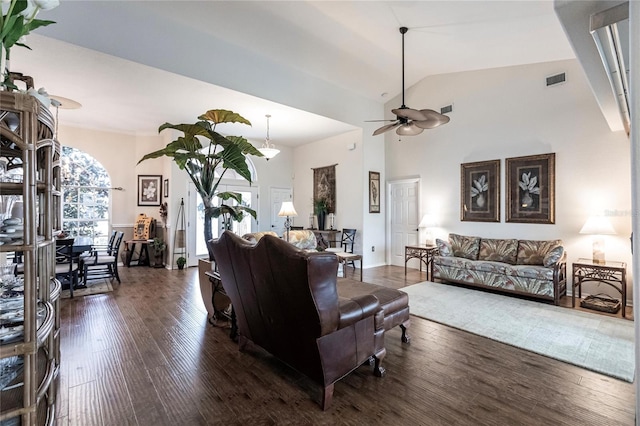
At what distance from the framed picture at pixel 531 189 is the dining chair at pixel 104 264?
7105mm

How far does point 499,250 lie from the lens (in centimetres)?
521

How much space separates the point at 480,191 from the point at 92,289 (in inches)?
A: 282

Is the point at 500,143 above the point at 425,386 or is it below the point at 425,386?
above

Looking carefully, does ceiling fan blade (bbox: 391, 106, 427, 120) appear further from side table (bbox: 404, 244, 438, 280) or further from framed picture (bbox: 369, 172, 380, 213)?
framed picture (bbox: 369, 172, 380, 213)

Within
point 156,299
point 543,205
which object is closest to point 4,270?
point 156,299

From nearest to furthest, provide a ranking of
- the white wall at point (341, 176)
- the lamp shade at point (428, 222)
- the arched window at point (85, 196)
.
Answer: the lamp shade at point (428, 222) < the arched window at point (85, 196) < the white wall at point (341, 176)

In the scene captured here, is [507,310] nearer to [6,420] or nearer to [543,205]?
[543,205]

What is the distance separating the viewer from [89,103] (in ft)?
16.6

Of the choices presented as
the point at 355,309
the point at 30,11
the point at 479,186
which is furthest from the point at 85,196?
the point at 479,186

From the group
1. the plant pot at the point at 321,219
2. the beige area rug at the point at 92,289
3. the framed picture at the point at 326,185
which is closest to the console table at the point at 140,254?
the beige area rug at the point at 92,289

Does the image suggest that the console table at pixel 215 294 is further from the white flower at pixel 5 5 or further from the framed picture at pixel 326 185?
the framed picture at pixel 326 185

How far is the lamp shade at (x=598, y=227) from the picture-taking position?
13.5 feet

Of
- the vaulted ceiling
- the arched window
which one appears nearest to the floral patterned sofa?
the vaulted ceiling

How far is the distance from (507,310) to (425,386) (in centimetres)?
248
